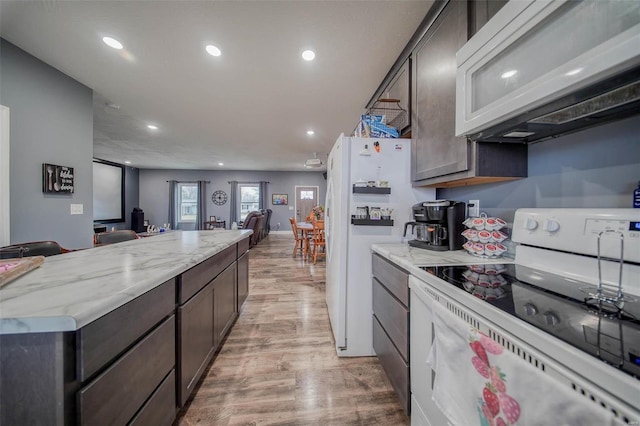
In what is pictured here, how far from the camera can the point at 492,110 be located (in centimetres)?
86

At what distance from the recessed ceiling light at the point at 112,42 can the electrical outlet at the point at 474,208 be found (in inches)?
121

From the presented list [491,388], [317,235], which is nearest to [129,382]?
[491,388]

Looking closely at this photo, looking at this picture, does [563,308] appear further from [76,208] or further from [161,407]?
[76,208]

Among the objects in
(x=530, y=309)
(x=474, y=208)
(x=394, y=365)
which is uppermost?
(x=474, y=208)

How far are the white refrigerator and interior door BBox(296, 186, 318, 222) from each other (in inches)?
279

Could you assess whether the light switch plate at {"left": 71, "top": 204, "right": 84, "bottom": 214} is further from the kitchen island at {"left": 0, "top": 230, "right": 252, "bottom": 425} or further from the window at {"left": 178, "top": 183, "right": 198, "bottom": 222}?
the window at {"left": 178, "top": 183, "right": 198, "bottom": 222}

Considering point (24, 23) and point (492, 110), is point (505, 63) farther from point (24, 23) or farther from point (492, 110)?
point (24, 23)

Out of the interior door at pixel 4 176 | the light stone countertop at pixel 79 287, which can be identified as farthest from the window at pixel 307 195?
the light stone countertop at pixel 79 287

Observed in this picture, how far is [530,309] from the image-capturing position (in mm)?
612

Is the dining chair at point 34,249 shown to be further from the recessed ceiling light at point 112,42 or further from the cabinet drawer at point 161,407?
the recessed ceiling light at point 112,42

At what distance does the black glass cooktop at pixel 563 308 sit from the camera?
1.40 ft

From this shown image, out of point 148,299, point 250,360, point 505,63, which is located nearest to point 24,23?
point 148,299

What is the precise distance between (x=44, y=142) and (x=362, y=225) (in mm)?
3259

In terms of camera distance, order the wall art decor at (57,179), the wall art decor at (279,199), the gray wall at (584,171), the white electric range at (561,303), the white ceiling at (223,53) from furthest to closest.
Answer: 1. the wall art decor at (279,199)
2. the wall art decor at (57,179)
3. the white ceiling at (223,53)
4. the gray wall at (584,171)
5. the white electric range at (561,303)
